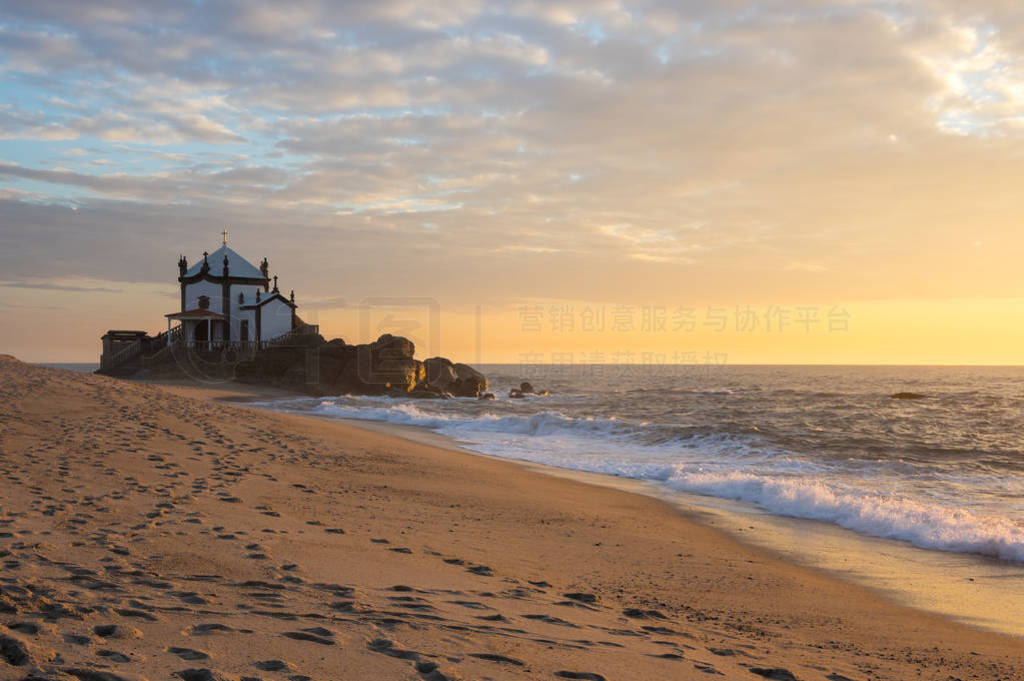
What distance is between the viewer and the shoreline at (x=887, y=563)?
7133 mm

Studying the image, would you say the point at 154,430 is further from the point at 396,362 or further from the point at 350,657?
the point at 396,362

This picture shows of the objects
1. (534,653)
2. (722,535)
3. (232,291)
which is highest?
(232,291)

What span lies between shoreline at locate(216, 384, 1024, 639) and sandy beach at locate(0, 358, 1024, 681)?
33cm

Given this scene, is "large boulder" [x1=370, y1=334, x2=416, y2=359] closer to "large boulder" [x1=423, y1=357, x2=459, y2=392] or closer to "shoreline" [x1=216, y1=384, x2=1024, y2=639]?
"large boulder" [x1=423, y1=357, x2=459, y2=392]

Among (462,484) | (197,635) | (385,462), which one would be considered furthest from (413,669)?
(385,462)

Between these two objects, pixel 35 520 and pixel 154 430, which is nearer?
pixel 35 520

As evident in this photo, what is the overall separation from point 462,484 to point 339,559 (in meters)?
6.48

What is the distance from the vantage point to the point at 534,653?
4.42 metres

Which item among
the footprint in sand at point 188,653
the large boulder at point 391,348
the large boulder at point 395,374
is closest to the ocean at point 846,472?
the footprint in sand at point 188,653

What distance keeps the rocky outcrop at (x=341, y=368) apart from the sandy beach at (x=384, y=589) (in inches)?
1501

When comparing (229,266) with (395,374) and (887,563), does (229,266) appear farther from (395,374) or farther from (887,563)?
(887,563)

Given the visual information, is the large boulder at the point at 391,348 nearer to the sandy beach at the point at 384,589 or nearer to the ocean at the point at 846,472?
the ocean at the point at 846,472

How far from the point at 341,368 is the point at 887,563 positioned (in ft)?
150

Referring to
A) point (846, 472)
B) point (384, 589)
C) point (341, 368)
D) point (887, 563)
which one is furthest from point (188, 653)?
point (341, 368)
